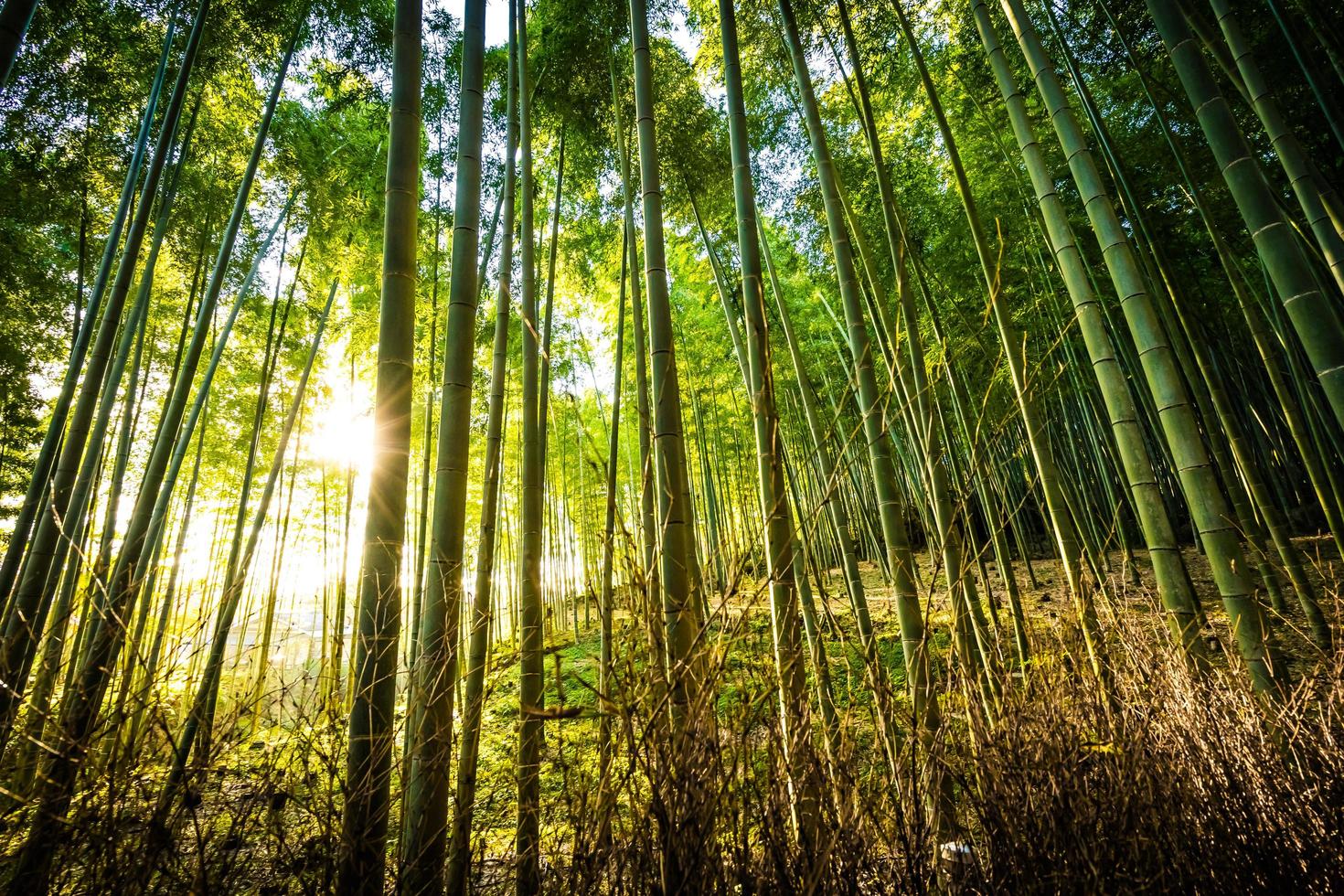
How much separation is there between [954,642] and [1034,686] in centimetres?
65

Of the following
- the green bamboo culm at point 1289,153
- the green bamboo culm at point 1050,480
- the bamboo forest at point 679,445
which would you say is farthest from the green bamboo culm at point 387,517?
the green bamboo culm at point 1289,153

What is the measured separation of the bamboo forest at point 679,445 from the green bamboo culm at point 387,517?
0.04ft

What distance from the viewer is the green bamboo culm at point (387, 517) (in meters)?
1.20

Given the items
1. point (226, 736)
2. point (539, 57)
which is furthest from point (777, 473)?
point (539, 57)

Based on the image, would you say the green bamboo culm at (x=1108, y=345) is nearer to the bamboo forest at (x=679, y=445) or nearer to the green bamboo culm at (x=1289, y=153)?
the bamboo forest at (x=679, y=445)

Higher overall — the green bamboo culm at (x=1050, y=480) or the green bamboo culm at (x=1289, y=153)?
the green bamboo culm at (x=1289, y=153)

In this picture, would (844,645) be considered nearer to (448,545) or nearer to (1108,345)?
(448,545)

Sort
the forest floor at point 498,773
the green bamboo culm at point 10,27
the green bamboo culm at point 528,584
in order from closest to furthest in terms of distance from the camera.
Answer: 1. the forest floor at point 498,773
2. the green bamboo culm at point 10,27
3. the green bamboo culm at point 528,584

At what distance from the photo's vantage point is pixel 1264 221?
4.85 feet

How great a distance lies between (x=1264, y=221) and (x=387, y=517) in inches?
96.8

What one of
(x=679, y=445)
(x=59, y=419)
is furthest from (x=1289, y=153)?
(x=59, y=419)

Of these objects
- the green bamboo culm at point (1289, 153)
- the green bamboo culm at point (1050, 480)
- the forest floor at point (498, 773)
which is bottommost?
the forest floor at point (498, 773)

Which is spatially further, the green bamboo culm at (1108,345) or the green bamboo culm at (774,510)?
the green bamboo culm at (1108,345)

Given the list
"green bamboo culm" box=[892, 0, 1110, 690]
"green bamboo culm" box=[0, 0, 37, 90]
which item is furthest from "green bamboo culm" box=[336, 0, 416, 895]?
"green bamboo culm" box=[892, 0, 1110, 690]
